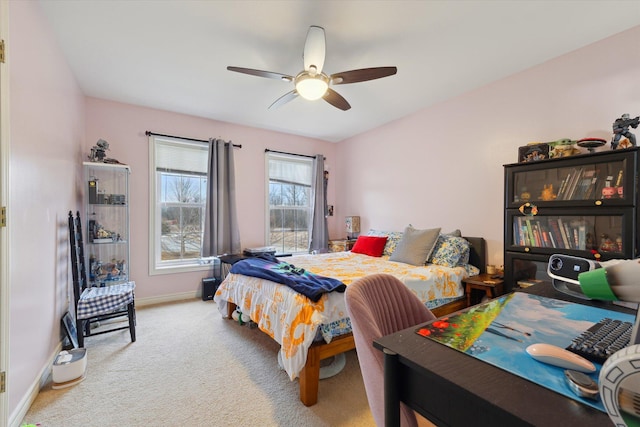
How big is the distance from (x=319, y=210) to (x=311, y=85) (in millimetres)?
2875

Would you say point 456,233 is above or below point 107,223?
below

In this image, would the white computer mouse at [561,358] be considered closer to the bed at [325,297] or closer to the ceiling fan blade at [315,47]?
the bed at [325,297]

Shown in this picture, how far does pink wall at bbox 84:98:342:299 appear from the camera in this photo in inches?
136

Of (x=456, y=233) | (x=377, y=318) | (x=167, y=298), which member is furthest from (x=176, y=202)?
(x=456, y=233)

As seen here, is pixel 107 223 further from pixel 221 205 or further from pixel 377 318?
pixel 377 318

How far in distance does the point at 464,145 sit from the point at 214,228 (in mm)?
3497

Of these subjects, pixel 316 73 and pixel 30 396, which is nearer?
pixel 30 396

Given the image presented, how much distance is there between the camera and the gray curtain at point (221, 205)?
395cm

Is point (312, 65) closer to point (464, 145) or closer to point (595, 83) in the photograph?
point (464, 145)

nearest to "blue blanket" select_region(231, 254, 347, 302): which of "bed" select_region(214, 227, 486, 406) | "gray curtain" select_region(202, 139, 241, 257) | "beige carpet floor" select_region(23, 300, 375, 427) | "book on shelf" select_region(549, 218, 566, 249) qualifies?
"bed" select_region(214, 227, 486, 406)

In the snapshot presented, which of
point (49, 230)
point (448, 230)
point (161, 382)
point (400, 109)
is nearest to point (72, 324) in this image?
point (49, 230)

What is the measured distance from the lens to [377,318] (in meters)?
1.14

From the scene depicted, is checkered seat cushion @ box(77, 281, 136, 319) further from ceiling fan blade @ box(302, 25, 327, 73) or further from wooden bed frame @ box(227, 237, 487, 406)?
ceiling fan blade @ box(302, 25, 327, 73)

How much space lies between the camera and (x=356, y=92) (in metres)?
3.24
